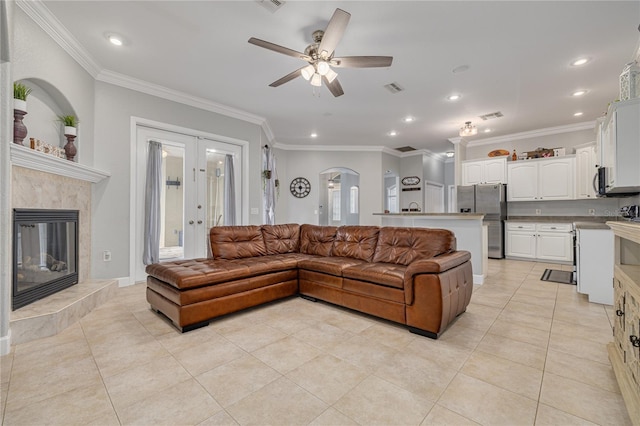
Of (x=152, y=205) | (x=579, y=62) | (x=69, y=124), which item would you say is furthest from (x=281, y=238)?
(x=579, y=62)

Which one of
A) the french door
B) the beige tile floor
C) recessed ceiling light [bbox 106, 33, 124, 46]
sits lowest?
the beige tile floor

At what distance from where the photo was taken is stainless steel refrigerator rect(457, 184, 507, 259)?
6.17 meters

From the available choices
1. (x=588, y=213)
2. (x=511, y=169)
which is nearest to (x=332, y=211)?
(x=511, y=169)

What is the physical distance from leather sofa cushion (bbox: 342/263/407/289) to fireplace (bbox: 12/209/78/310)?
3012mm

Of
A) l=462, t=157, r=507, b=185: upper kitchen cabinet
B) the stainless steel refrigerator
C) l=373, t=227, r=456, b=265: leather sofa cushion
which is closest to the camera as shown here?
l=373, t=227, r=456, b=265: leather sofa cushion

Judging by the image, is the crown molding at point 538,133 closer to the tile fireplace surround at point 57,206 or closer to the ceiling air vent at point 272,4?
the ceiling air vent at point 272,4

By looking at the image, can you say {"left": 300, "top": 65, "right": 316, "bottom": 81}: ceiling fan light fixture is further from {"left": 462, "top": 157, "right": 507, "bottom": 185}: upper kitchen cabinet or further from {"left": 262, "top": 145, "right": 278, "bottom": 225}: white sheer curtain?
{"left": 462, "top": 157, "right": 507, "bottom": 185}: upper kitchen cabinet

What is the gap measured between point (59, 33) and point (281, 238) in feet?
11.1

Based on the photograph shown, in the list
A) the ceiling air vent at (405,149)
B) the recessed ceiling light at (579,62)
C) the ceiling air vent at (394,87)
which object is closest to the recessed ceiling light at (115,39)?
the ceiling air vent at (394,87)

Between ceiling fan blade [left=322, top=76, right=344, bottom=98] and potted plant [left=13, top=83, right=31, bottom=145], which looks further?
ceiling fan blade [left=322, top=76, right=344, bottom=98]

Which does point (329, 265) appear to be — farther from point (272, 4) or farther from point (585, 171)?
point (585, 171)

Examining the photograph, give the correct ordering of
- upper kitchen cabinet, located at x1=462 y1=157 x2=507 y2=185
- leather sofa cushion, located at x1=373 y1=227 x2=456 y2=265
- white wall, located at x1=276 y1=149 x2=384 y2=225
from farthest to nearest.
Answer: white wall, located at x1=276 y1=149 x2=384 y2=225, upper kitchen cabinet, located at x1=462 y1=157 x2=507 y2=185, leather sofa cushion, located at x1=373 y1=227 x2=456 y2=265

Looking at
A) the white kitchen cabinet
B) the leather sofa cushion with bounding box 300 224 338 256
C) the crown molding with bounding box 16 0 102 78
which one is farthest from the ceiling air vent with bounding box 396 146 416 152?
the crown molding with bounding box 16 0 102 78

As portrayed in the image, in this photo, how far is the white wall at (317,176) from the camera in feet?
25.4
